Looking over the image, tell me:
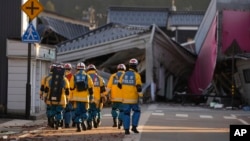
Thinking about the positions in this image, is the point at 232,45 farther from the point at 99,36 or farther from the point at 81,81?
the point at 81,81

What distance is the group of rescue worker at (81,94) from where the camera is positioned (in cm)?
1464

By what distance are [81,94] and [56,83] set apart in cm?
94

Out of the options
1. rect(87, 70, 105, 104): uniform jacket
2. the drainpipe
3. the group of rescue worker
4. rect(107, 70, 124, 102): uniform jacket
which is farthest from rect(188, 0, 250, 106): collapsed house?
rect(107, 70, 124, 102): uniform jacket

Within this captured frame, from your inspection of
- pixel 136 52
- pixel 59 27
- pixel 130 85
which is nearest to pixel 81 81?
pixel 130 85

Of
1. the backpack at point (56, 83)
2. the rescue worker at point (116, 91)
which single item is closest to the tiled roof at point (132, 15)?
the rescue worker at point (116, 91)

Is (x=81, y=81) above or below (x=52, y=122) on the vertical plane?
above

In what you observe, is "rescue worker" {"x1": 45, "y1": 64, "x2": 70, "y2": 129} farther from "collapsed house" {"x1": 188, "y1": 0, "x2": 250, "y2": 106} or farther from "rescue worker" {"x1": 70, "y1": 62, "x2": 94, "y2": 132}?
"collapsed house" {"x1": 188, "y1": 0, "x2": 250, "y2": 106}

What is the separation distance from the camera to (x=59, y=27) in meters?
47.1

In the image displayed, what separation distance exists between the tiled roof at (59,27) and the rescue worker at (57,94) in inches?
1082

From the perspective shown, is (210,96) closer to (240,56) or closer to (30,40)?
(240,56)

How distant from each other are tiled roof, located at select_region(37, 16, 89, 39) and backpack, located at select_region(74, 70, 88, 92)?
2799cm

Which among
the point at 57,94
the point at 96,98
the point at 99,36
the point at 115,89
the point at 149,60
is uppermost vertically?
the point at 99,36

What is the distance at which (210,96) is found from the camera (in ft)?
115

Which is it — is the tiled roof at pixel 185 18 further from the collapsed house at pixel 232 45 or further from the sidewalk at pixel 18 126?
the sidewalk at pixel 18 126
